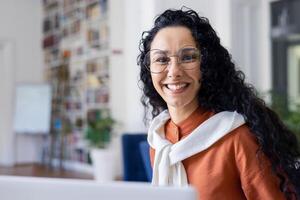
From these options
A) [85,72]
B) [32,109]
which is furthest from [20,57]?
[85,72]

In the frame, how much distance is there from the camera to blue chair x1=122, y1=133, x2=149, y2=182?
10.7 feet

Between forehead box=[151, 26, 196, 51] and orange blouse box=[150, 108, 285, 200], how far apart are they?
0.72 ft

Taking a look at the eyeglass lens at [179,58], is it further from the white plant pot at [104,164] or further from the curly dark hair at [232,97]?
the white plant pot at [104,164]

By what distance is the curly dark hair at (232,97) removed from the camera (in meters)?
0.95

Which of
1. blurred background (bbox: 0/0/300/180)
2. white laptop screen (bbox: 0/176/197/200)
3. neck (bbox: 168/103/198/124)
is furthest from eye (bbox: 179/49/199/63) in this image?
blurred background (bbox: 0/0/300/180)

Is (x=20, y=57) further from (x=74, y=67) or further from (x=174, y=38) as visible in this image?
(x=174, y=38)

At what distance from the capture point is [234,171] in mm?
938

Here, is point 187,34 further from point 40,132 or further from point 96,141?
point 40,132

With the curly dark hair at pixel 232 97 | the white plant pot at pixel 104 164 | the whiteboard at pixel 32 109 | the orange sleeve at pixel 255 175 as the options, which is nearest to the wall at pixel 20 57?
the whiteboard at pixel 32 109

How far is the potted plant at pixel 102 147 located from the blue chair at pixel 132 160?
2.70m

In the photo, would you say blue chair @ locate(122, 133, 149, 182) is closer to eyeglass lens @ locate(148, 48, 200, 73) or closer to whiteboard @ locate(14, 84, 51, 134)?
eyeglass lens @ locate(148, 48, 200, 73)

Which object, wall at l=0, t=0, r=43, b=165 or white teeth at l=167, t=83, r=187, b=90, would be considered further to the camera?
wall at l=0, t=0, r=43, b=165

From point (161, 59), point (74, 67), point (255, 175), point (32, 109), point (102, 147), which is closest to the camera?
point (255, 175)

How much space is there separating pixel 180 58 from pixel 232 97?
6.9 inches
